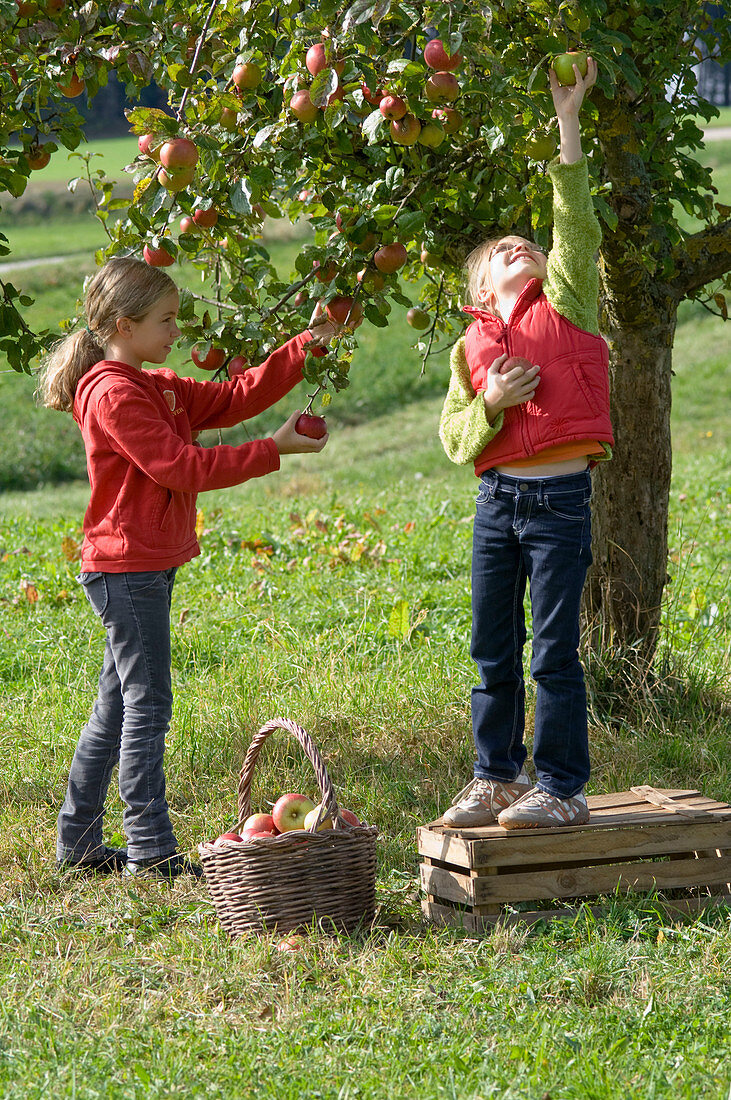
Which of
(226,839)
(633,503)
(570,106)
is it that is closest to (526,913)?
(226,839)

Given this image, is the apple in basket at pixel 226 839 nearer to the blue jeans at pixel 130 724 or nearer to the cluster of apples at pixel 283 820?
the cluster of apples at pixel 283 820

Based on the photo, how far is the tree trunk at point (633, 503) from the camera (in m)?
3.66

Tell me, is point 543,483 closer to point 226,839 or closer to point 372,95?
point 372,95

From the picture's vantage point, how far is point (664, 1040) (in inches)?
83.2

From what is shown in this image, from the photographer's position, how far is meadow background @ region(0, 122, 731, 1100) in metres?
2.06

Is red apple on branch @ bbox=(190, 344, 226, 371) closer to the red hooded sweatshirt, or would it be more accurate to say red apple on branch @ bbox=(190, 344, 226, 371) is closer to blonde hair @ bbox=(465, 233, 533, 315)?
the red hooded sweatshirt

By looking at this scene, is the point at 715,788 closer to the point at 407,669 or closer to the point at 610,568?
the point at 610,568

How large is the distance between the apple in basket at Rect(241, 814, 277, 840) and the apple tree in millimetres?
1090

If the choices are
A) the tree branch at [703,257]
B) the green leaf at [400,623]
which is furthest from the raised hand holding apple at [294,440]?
the green leaf at [400,623]

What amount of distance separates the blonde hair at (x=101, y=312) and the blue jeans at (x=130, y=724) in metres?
0.54

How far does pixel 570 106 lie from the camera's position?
95.1 inches

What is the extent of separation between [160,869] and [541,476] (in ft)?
4.66

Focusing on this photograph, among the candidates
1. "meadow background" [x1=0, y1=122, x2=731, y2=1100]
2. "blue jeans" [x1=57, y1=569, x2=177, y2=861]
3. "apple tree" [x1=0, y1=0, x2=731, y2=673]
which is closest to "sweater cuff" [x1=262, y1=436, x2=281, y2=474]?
"apple tree" [x1=0, y1=0, x2=731, y2=673]

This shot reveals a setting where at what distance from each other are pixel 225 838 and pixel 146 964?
1.08ft
